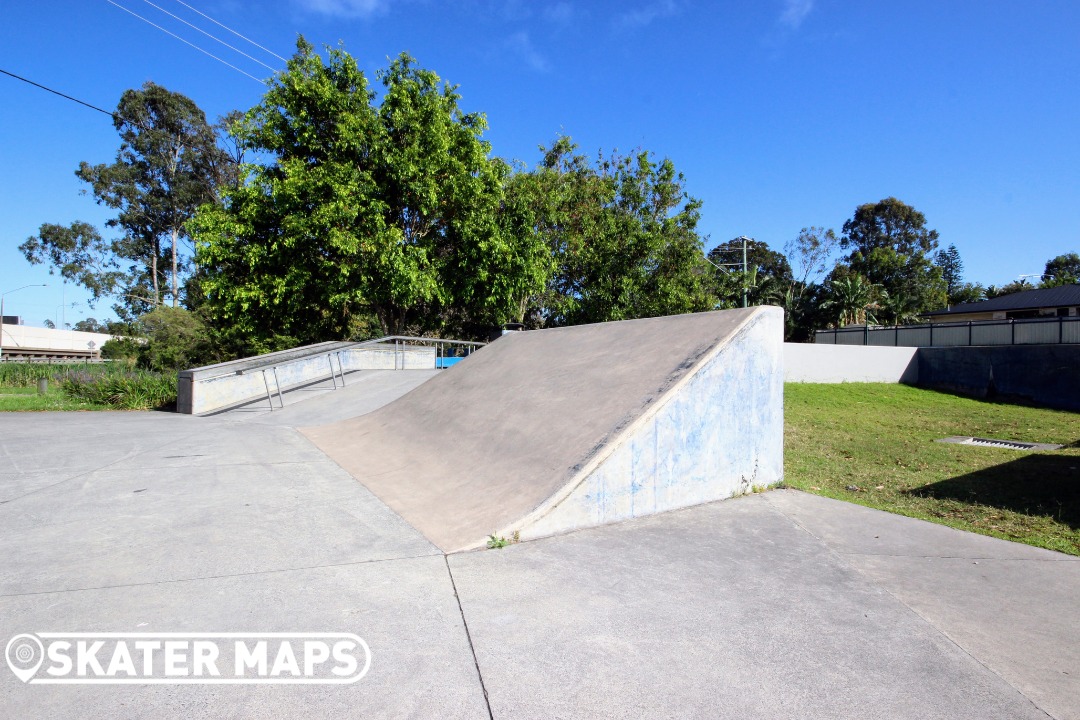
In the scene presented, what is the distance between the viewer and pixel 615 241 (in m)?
21.8

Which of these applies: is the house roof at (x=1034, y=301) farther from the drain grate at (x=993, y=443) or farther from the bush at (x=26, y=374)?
the bush at (x=26, y=374)

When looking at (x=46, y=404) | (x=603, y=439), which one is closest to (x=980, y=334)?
(x=603, y=439)

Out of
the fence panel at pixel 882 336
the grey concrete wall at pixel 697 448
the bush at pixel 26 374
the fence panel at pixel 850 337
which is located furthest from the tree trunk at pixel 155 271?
the grey concrete wall at pixel 697 448

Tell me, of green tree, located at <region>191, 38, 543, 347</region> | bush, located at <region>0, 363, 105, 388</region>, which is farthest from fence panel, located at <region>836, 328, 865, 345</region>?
bush, located at <region>0, 363, 105, 388</region>

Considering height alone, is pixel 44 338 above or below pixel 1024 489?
above

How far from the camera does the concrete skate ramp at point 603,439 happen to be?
4.83 metres

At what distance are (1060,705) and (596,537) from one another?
267 centimetres

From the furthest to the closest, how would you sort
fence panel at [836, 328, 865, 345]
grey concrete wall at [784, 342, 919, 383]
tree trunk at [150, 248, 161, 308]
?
tree trunk at [150, 248, 161, 308]
fence panel at [836, 328, 865, 345]
grey concrete wall at [784, 342, 919, 383]

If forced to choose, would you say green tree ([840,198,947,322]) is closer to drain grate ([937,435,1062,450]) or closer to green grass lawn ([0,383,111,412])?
drain grate ([937,435,1062,450])

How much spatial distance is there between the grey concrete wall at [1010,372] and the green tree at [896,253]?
29111mm

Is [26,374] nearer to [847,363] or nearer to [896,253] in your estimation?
[847,363]

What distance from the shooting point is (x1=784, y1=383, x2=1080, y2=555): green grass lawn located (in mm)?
5395

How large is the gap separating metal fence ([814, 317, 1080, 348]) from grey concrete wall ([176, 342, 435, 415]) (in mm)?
19712

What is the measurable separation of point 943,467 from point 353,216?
14.7 m
